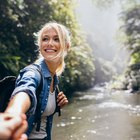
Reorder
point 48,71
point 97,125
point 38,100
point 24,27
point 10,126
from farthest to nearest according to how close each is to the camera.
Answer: point 24,27 < point 97,125 < point 48,71 < point 38,100 < point 10,126

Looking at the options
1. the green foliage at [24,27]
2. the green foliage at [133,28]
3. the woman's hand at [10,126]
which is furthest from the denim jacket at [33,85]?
the green foliage at [133,28]

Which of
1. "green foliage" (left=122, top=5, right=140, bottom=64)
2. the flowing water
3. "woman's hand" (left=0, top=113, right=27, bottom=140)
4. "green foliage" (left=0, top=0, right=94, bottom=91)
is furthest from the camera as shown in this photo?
"green foliage" (left=122, top=5, right=140, bottom=64)

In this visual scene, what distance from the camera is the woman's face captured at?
2422mm

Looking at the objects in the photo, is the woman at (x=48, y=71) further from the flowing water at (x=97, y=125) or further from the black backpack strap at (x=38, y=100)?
the flowing water at (x=97, y=125)

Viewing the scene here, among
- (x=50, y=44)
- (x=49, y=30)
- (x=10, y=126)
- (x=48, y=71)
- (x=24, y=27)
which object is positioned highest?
(x=24, y=27)

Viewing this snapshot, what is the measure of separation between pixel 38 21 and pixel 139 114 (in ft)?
27.8

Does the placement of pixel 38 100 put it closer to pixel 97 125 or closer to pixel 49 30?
pixel 49 30

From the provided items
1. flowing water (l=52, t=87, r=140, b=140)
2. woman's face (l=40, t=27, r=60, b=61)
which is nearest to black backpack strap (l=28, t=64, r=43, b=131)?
woman's face (l=40, t=27, r=60, b=61)

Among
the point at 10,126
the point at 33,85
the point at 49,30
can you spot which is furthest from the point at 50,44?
the point at 10,126

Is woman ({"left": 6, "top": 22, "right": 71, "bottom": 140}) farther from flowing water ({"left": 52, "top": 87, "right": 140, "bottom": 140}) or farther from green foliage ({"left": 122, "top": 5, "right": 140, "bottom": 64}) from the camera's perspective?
green foliage ({"left": 122, "top": 5, "right": 140, "bottom": 64})

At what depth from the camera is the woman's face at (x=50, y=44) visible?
95.3 inches

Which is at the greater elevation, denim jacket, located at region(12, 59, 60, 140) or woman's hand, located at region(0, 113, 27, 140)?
denim jacket, located at region(12, 59, 60, 140)

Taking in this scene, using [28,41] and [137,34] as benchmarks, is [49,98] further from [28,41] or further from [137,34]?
[137,34]

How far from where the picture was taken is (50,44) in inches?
95.0
